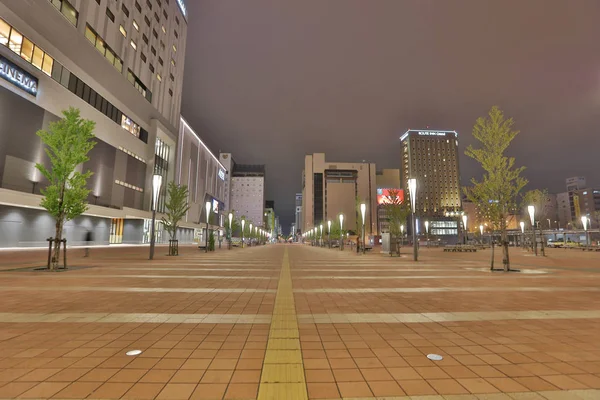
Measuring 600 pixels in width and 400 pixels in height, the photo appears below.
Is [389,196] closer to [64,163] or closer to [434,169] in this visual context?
[64,163]

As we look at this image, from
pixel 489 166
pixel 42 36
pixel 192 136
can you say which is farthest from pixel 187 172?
pixel 489 166

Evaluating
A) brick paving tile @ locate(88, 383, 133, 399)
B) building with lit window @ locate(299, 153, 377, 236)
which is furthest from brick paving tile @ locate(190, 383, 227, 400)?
building with lit window @ locate(299, 153, 377, 236)

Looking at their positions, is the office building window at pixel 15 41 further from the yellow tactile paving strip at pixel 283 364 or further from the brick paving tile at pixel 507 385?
the brick paving tile at pixel 507 385

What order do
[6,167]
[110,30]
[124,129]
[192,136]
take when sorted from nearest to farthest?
[6,167] → [110,30] → [124,129] → [192,136]

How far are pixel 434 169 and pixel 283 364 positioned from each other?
573ft

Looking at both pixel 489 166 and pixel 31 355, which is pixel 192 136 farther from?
pixel 31 355

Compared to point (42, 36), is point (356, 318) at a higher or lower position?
lower

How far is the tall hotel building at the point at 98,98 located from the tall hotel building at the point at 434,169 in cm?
13066

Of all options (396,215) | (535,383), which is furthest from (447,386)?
(396,215)

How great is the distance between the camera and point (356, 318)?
5.24 metres

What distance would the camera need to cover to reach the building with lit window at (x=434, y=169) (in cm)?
15525

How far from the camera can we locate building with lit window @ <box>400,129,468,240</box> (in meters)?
155

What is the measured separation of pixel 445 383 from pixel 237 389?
1981 mm

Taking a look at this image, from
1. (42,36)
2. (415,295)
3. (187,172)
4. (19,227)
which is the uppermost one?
(42,36)
